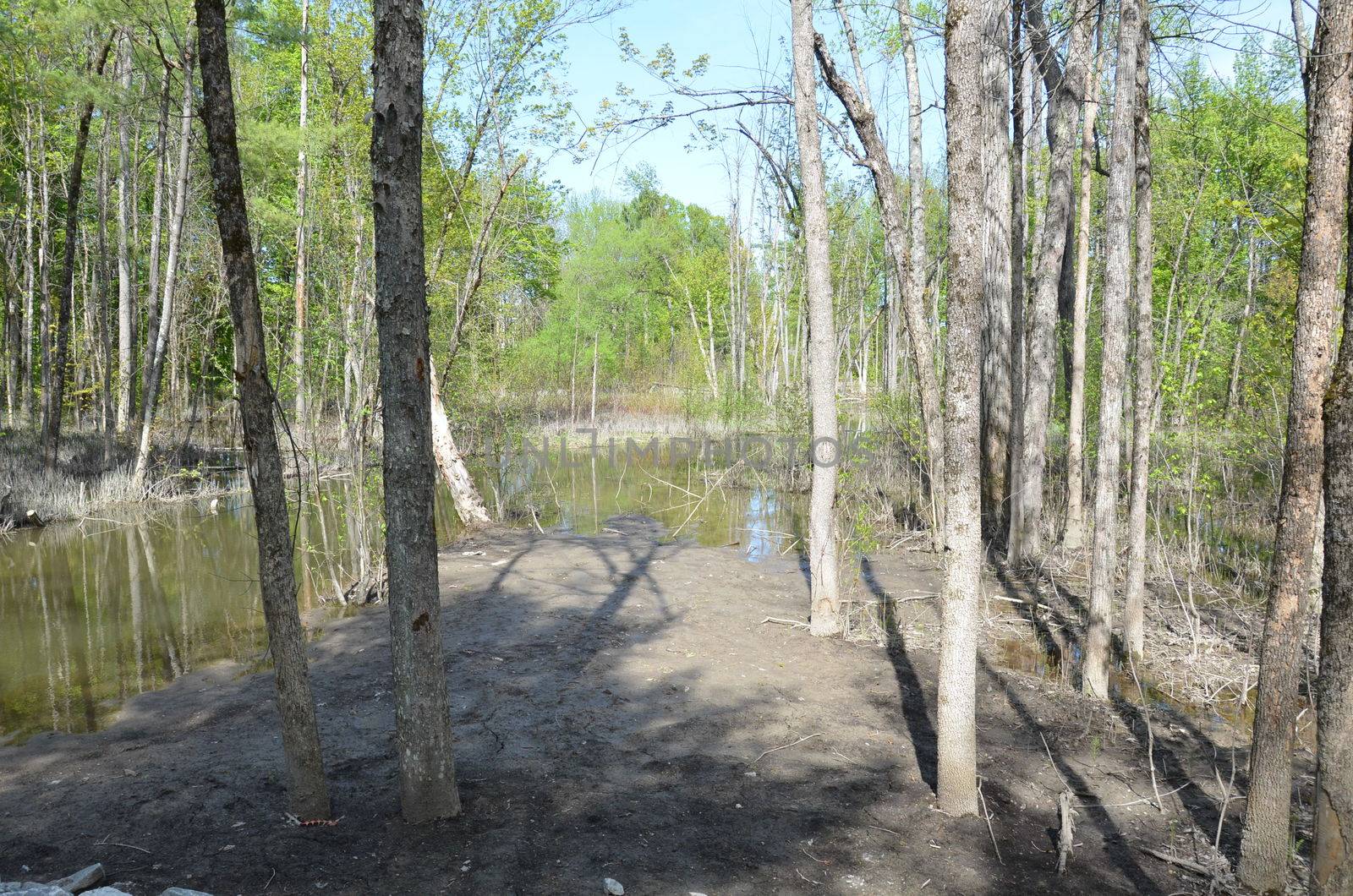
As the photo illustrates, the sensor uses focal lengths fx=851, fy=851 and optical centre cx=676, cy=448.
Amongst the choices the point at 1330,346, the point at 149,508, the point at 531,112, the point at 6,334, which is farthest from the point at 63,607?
the point at 6,334

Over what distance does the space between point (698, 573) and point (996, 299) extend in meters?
5.48

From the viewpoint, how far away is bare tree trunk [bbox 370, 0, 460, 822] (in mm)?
3820

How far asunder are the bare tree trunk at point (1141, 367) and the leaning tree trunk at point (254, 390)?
5.84 metres

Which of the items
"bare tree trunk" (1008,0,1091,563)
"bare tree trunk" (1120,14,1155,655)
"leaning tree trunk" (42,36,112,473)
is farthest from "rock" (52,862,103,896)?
"leaning tree trunk" (42,36,112,473)

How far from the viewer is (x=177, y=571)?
11.7m

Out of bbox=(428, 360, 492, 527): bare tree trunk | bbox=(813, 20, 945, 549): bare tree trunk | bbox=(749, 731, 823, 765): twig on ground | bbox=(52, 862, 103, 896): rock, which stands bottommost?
bbox=(749, 731, 823, 765): twig on ground

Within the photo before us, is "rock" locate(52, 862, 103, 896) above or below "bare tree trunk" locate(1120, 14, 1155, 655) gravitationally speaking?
below

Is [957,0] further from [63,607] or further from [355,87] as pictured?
[355,87]

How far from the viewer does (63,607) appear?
384 inches

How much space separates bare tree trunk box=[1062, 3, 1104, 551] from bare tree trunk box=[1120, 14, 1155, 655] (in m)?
1.05

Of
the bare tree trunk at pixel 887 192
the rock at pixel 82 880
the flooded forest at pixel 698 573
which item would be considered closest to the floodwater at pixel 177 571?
the flooded forest at pixel 698 573

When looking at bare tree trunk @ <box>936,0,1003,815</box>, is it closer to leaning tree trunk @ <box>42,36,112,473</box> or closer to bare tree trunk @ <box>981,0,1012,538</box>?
bare tree trunk @ <box>981,0,1012,538</box>

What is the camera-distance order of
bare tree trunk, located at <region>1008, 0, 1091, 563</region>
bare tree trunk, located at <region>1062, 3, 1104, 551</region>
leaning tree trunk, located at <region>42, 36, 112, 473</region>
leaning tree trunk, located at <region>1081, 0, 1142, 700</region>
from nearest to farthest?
1. leaning tree trunk, located at <region>1081, 0, 1142, 700</region>
2. bare tree trunk, located at <region>1062, 3, 1104, 551</region>
3. bare tree trunk, located at <region>1008, 0, 1091, 563</region>
4. leaning tree trunk, located at <region>42, 36, 112, 473</region>

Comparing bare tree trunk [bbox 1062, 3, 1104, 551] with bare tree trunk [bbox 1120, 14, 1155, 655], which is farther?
bare tree trunk [bbox 1062, 3, 1104, 551]
